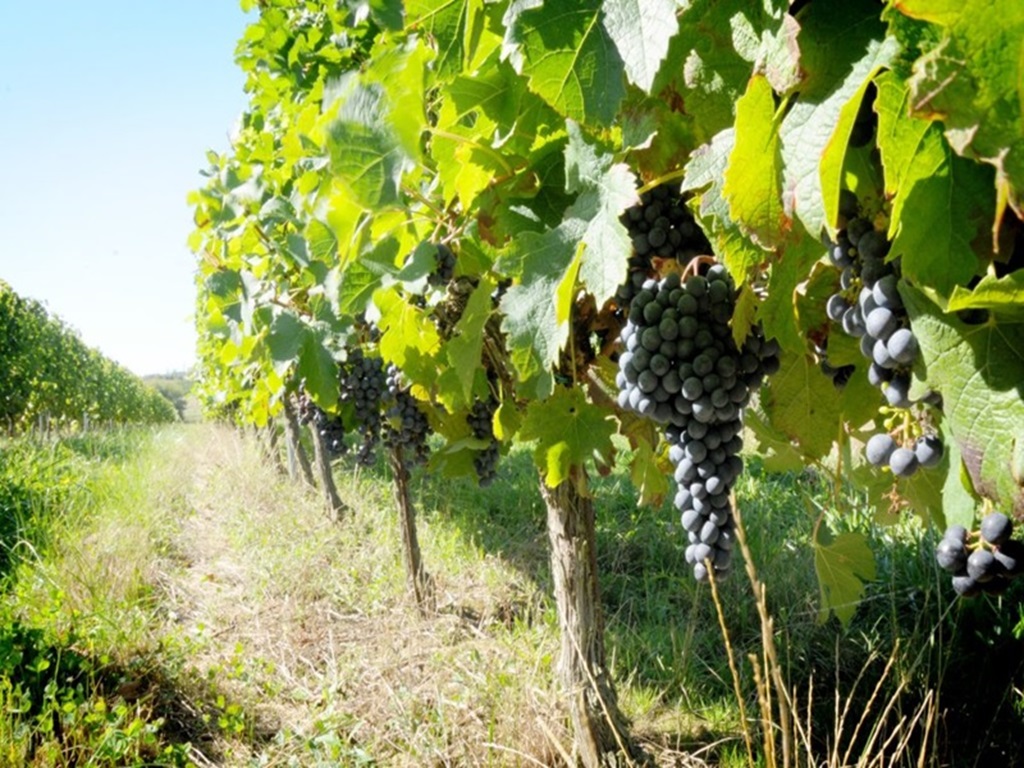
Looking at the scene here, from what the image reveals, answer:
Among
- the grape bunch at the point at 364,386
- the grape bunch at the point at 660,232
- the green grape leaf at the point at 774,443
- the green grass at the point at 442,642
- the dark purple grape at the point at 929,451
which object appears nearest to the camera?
the dark purple grape at the point at 929,451

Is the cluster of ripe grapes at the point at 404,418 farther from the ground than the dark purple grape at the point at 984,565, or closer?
farther from the ground

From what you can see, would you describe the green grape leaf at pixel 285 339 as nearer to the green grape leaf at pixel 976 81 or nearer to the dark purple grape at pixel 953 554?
the dark purple grape at pixel 953 554

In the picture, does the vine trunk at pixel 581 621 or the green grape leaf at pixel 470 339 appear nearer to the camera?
the green grape leaf at pixel 470 339

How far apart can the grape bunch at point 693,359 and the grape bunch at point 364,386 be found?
99.5 inches

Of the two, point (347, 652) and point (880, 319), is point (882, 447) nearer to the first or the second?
point (880, 319)

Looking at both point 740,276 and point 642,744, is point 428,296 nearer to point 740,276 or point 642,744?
point 740,276

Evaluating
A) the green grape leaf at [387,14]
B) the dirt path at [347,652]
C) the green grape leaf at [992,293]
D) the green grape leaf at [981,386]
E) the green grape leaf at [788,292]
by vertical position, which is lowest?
the dirt path at [347,652]

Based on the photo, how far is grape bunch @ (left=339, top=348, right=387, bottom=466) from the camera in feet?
12.2

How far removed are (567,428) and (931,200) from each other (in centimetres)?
118

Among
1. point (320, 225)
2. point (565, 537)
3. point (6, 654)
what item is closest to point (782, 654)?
point (565, 537)

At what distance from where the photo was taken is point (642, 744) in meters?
3.16

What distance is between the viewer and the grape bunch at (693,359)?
121 cm

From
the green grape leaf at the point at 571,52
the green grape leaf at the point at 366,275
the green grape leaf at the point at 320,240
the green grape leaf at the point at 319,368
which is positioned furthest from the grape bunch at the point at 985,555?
the green grape leaf at the point at 319,368

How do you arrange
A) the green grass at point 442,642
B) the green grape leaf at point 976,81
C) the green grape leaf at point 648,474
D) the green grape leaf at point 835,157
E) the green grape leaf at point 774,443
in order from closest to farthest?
the green grape leaf at point 976,81
the green grape leaf at point 835,157
the green grape leaf at point 774,443
the green grape leaf at point 648,474
the green grass at point 442,642
